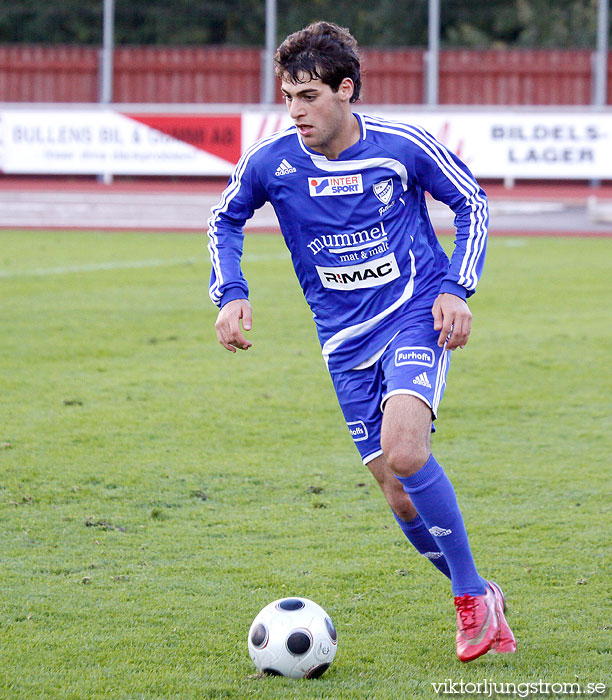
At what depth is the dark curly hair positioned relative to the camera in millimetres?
3570

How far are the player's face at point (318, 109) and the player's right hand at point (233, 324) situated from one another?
1.94 ft

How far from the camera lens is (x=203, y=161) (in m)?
22.4

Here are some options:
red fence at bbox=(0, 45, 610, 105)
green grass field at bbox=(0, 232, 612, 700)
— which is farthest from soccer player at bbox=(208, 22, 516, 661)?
red fence at bbox=(0, 45, 610, 105)

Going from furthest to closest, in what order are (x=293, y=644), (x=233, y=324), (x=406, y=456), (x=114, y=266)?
(x=114, y=266)
(x=233, y=324)
(x=406, y=456)
(x=293, y=644)

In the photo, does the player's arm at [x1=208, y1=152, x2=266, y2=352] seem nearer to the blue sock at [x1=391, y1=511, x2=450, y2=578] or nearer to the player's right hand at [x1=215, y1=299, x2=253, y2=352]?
the player's right hand at [x1=215, y1=299, x2=253, y2=352]

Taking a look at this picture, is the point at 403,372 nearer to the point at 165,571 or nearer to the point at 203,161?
the point at 165,571

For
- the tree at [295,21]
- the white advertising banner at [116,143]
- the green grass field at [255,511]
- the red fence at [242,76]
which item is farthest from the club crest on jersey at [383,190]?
the tree at [295,21]

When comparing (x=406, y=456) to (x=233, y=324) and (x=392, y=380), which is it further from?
(x=233, y=324)

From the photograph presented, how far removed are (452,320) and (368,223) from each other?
1.50 ft

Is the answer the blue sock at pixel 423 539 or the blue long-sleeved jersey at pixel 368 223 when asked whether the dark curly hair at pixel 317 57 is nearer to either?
the blue long-sleeved jersey at pixel 368 223

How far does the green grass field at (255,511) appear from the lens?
3459mm

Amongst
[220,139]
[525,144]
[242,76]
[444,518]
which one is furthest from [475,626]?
[242,76]

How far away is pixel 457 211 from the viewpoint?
12.5 ft

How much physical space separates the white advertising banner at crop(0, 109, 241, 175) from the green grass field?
491 inches
